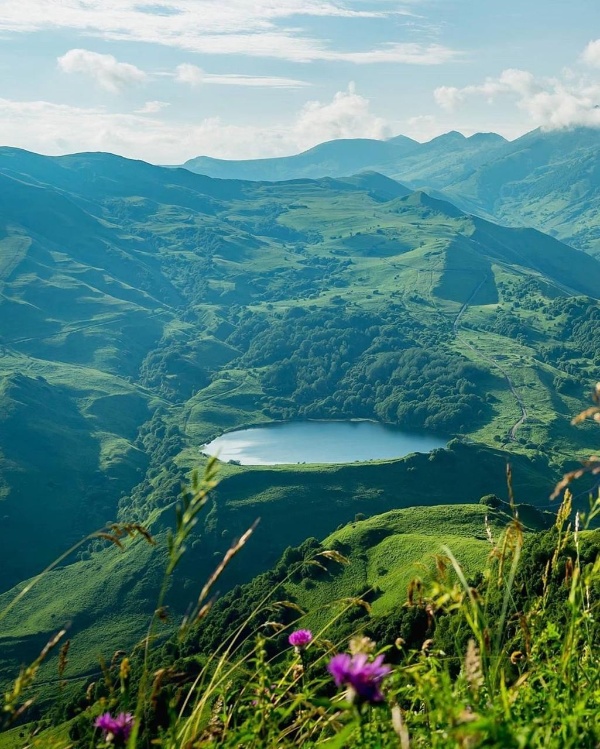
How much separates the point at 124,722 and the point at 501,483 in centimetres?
14831

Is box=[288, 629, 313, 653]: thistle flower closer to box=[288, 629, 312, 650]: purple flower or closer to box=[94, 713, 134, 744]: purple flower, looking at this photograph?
box=[288, 629, 312, 650]: purple flower

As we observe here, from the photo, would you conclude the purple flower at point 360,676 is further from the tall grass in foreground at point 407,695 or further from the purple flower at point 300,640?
the purple flower at point 300,640

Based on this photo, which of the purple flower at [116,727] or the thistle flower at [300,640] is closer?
the purple flower at [116,727]

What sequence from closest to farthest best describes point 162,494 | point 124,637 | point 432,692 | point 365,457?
point 432,692, point 124,637, point 162,494, point 365,457

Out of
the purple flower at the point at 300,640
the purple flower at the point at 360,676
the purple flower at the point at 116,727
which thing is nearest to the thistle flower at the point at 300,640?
the purple flower at the point at 300,640

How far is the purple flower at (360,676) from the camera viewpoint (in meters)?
4.13

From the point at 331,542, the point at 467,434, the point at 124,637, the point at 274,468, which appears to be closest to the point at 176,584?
the point at 124,637

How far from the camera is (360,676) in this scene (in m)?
4.16

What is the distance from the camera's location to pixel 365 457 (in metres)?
186

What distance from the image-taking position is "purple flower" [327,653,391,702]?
4133 millimetres

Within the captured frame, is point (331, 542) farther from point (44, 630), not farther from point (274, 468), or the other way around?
point (274, 468)

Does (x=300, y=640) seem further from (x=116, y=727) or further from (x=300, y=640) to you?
(x=116, y=727)

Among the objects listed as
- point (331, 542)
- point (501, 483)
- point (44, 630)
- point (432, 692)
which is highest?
point (432, 692)

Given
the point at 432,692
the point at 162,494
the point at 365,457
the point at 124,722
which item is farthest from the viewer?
the point at 365,457
